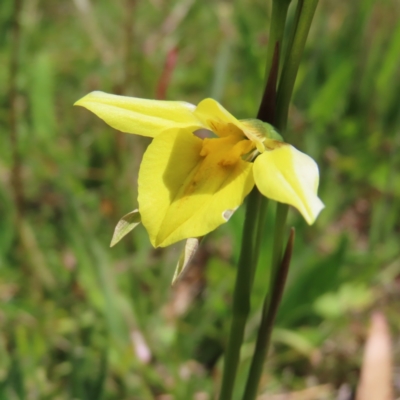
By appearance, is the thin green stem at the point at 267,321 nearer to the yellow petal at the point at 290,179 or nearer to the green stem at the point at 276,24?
the yellow petal at the point at 290,179

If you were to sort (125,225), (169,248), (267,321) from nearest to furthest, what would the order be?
1. (125,225)
2. (267,321)
3. (169,248)

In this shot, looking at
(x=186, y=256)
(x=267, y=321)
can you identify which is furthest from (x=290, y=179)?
(x=267, y=321)

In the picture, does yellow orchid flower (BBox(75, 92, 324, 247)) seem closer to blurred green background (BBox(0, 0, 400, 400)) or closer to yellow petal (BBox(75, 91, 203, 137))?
yellow petal (BBox(75, 91, 203, 137))

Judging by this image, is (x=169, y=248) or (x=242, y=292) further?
(x=169, y=248)

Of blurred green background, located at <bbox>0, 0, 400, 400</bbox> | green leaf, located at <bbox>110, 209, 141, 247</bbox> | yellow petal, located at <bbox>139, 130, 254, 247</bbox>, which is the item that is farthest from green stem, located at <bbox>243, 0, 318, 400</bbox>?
blurred green background, located at <bbox>0, 0, 400, 400</bbox>

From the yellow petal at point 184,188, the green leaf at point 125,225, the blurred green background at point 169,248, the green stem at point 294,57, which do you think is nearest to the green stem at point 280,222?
the green stem at point 294,57

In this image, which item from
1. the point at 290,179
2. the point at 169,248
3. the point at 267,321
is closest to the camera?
the point at 290,179

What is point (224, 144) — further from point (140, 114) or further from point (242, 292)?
point (242, 292)
